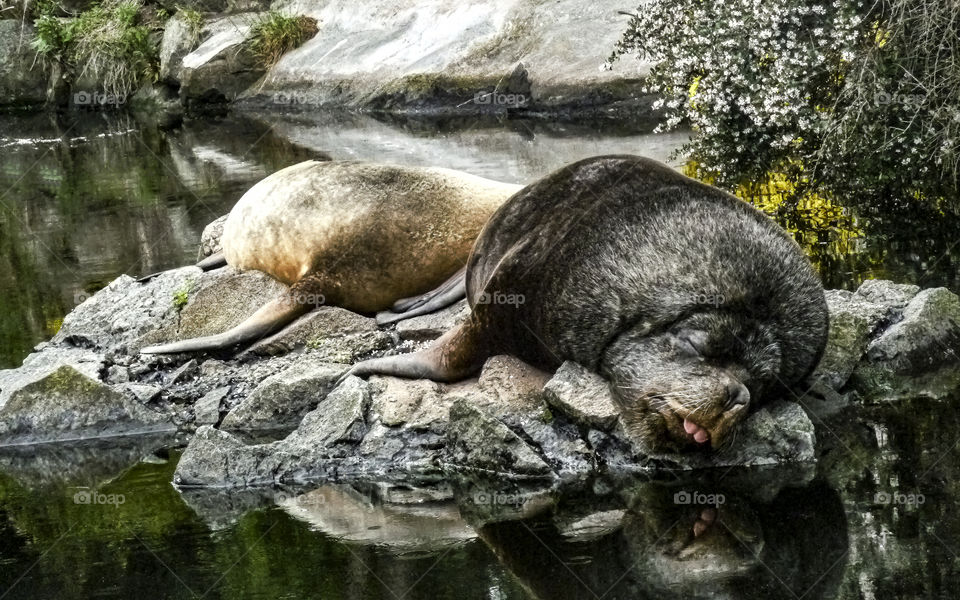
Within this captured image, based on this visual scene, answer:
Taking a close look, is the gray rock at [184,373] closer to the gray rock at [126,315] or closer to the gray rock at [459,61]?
the gray rock at [126,315]

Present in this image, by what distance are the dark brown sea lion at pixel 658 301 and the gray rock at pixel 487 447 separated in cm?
50

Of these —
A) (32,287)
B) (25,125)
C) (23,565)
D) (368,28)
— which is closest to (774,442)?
(23,565)

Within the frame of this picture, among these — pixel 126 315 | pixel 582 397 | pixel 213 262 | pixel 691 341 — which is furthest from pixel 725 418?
pixel 126 315

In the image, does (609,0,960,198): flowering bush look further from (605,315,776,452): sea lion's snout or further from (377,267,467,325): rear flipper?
(605,315,776,452): sea lion's snout

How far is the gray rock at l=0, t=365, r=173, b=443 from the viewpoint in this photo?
7.95 meters

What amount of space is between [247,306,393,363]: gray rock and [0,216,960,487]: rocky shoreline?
0.04 feet

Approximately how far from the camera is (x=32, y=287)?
38.8 ft

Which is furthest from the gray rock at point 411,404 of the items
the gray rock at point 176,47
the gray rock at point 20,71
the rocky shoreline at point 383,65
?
the gray rock at point 20,71

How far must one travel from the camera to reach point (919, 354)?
756cm

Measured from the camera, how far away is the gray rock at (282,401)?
769 cm

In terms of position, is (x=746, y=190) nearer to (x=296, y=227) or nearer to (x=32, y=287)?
(x=296, y=227)

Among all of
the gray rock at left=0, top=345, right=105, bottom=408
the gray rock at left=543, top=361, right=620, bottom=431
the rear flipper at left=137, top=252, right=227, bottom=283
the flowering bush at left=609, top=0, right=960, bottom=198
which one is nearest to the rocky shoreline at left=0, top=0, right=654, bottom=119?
the flowering bush at left=609, top=0, right=960, bottom=198

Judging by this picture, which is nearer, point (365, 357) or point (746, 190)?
point (365, 357)

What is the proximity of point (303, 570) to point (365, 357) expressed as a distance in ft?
9.17
